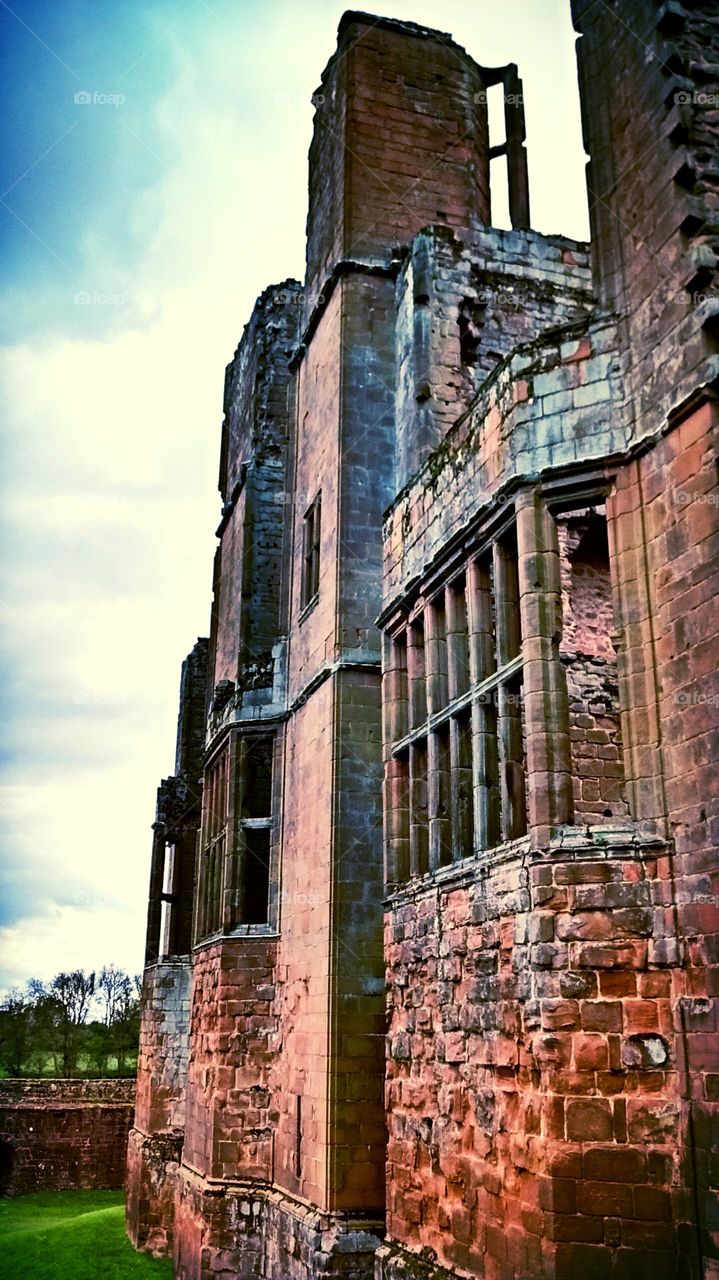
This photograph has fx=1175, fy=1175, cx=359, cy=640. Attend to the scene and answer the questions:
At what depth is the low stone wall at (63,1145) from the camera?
3252 centimetres

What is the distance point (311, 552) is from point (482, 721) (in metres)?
7.33

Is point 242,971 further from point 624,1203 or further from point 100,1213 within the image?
point 100,1213

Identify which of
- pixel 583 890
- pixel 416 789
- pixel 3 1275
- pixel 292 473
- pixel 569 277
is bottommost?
pixel 3 1275

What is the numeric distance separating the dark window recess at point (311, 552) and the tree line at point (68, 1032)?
131 feet

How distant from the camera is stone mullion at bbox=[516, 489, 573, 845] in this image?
775cm

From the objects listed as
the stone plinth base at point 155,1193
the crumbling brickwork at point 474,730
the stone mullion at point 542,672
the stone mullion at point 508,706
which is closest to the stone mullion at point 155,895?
the stone plinth base at point 155,1193

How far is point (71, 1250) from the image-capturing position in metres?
20.7

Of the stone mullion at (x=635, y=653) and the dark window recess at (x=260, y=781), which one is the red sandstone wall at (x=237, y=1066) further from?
the stone mullion at (x=635, y=653)

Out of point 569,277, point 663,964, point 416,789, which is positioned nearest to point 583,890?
point 663,964

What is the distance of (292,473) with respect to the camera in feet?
59.2

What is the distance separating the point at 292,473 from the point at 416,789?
852 centimetres

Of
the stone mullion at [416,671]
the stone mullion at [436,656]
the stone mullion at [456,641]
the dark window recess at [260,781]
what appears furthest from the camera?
the dark window recess at [260,781]

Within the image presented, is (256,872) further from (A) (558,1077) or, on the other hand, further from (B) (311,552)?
(A) (558,1077)

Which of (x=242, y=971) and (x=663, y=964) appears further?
(x=242, y=971)
